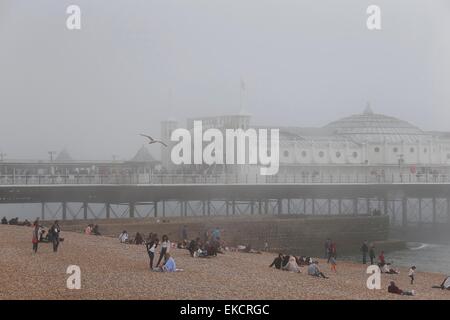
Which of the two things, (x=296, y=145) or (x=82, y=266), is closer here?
(x=82, y=266)

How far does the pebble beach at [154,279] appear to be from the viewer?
1480 cm

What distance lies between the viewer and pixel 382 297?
54.8 ft

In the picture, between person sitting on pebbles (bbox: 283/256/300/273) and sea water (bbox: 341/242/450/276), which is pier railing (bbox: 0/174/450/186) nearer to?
sea water (bbox: 341/242/450/276)

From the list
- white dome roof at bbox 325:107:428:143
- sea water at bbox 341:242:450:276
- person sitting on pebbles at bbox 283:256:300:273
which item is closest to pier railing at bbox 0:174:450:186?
sea water at bbox 341:242:450:276

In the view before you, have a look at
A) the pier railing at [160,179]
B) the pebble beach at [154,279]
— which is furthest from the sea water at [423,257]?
the pebble beach at [154,279]

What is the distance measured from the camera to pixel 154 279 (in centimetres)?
1648

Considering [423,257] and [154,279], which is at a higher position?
[154,279]

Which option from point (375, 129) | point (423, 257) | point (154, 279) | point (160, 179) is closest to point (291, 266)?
point (154, 279)

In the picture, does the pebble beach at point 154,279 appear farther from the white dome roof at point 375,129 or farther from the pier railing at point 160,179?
the white dome roof at point 375,129

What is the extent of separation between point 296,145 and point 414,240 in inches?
432

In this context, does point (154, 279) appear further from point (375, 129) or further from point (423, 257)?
point (375, 129)

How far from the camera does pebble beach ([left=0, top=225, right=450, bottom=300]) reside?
48.5 ft
